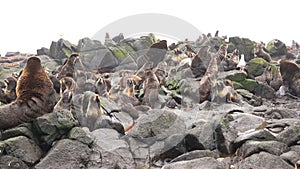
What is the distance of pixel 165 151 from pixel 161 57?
53.2 ft

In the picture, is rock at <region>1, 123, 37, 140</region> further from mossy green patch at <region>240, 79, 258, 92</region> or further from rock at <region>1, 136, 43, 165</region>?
mossy green patch at <region>240, 79, 258, 92</region>

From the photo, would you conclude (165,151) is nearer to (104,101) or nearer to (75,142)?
(75,142)

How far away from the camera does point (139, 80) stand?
18.8 m

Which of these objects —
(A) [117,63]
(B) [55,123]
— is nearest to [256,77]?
(A) [117,63]

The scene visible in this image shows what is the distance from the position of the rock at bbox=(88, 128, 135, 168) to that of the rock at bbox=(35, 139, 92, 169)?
22 cm

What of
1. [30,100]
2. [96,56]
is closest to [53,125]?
[30,100]

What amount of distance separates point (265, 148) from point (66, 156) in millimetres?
4070

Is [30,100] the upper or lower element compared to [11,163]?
upper

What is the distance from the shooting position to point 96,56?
96.2ft

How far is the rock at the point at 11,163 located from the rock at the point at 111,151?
4.55 feet

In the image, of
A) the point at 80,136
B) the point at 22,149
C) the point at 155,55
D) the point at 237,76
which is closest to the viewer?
the point at 22,149

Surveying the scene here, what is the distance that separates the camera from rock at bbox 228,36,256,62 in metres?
32.3

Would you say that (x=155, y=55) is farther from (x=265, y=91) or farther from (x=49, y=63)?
(x=49, y=63)

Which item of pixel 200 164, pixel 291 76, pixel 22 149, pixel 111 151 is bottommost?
pixel 291 76
